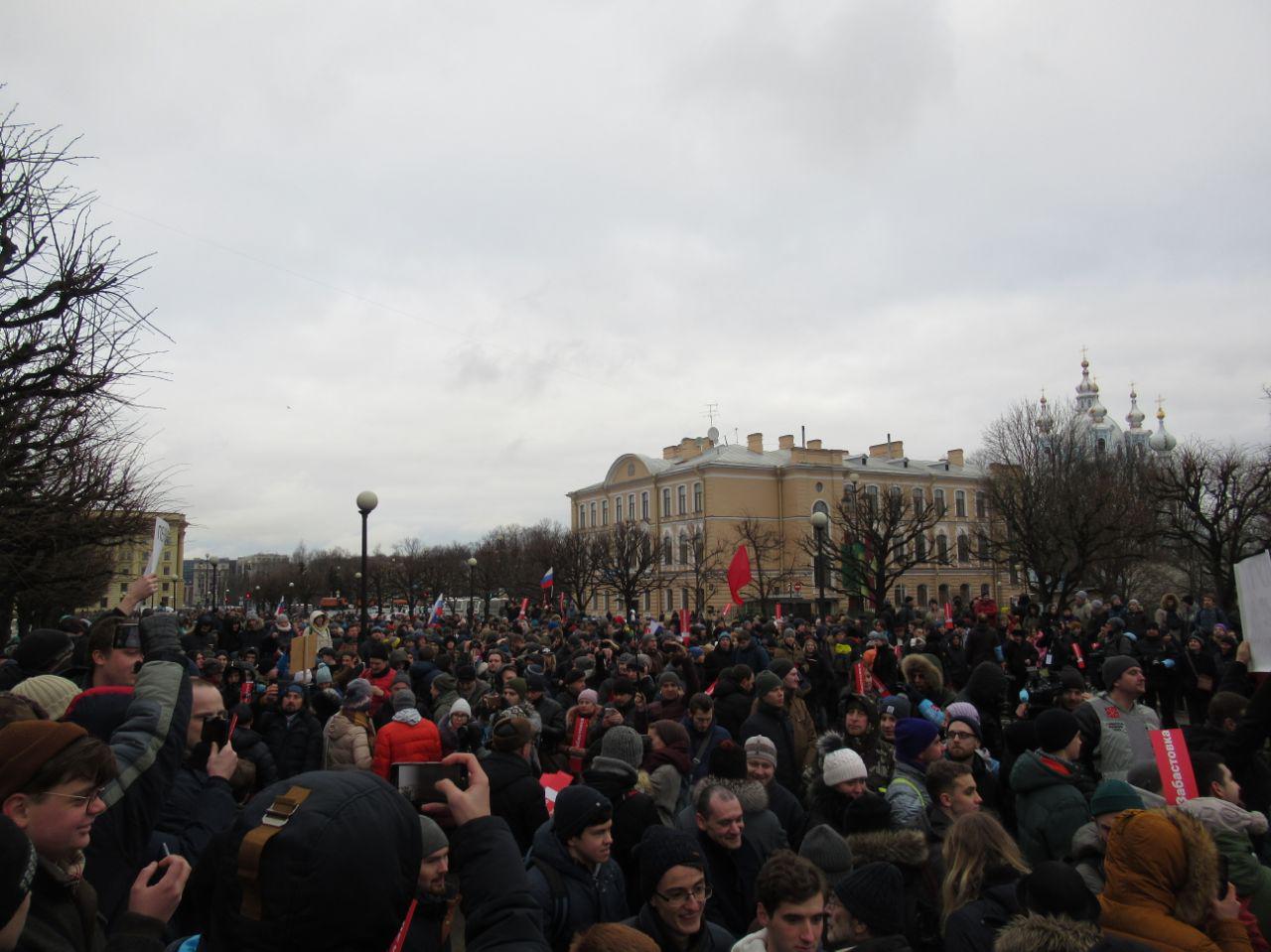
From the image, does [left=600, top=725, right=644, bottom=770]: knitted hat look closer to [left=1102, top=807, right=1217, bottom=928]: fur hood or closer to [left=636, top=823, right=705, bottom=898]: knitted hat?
[left=636, top=823, right=705, bottom=898]: knitted hat

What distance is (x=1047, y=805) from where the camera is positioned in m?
4.79

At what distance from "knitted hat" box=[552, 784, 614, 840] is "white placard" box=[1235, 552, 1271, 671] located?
3949 millimetres

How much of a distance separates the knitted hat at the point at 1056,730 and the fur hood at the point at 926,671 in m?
3.73

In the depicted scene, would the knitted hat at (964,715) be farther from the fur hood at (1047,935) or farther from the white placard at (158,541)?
the white placard at (158,541)

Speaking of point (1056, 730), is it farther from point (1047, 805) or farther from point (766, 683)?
point (766, 683)

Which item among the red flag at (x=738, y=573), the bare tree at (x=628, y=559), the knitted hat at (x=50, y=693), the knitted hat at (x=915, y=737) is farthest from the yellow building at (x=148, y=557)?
the bare tree at (x=628, y=559)

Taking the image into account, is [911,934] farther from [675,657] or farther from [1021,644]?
[1021,644]

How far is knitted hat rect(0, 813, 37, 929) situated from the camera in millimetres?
1893

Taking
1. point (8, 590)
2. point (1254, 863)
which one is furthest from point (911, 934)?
point (8, 590)

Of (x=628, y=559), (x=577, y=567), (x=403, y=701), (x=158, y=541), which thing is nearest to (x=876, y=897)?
(x=158, y=541)

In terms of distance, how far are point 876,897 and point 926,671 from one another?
18.9ft

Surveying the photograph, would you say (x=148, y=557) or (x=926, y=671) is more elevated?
(x=148, y=557)

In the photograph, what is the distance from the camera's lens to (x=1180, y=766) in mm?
4457

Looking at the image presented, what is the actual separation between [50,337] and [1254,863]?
12712 millimetres
